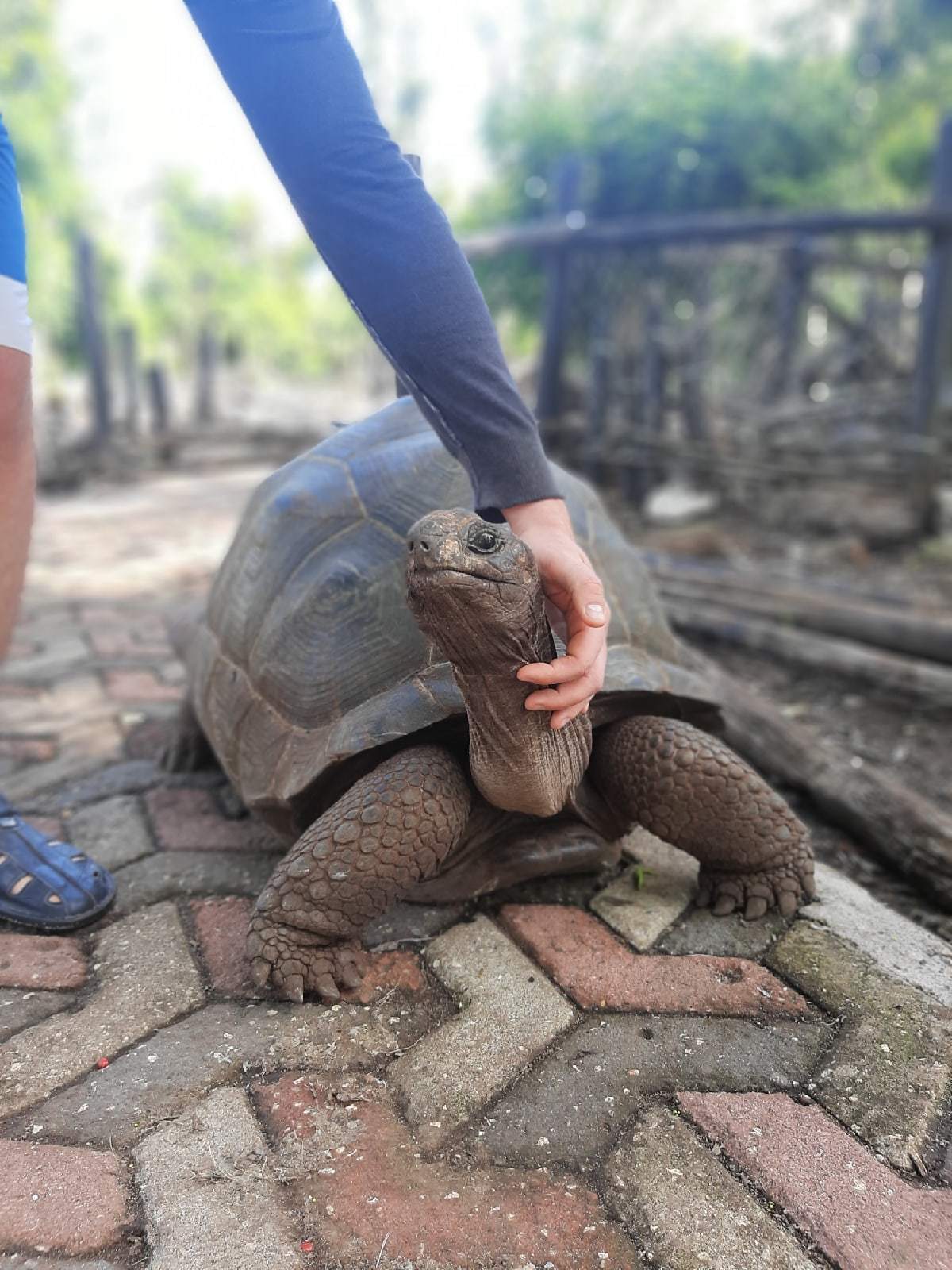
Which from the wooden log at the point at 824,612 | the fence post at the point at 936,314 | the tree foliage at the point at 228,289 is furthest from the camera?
the tree foliage at the point at 228,289

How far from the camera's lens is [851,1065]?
140 cm

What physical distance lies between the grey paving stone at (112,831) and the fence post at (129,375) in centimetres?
860

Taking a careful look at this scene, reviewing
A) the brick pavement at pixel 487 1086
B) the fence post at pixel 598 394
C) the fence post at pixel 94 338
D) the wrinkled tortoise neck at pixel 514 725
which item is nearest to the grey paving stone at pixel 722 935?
the brick pavement at pixel 487 1086

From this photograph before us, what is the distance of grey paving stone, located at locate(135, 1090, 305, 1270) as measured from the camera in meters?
1.08

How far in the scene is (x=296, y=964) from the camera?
152 cm

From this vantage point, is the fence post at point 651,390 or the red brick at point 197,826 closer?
the red brick at point 197,826

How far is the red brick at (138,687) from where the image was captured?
9.59 feet

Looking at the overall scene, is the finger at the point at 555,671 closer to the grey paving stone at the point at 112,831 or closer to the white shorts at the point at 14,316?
the white shorts at the point at 14,316

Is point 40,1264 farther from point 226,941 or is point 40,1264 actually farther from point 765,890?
point 765,890

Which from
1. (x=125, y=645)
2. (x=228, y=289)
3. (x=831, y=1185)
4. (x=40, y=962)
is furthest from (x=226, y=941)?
(x=228, y=289)

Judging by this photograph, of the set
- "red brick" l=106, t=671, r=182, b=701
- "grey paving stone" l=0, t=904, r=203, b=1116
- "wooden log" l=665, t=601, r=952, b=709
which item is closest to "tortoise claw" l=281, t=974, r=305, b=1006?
"grey paving stone" l=0, t=904, r=203, b=1116

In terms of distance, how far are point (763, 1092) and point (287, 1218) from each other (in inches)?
25.9

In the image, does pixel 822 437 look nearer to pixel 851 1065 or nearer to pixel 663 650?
pixel 663 650

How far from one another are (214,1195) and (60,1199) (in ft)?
0.59
